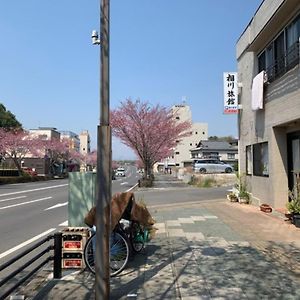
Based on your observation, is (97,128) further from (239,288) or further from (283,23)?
(283,23)

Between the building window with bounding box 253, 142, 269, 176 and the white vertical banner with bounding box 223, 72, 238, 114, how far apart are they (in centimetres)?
304

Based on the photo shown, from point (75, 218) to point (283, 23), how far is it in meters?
9.42

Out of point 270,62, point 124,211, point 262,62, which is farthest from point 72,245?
point 262,62

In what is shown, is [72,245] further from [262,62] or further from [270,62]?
[262,62]

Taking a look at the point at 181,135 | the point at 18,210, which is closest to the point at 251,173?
the point at 18,210

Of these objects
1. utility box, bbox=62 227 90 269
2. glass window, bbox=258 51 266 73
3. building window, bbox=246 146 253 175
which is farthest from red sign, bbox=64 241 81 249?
building window, bbox=246 146 253 175

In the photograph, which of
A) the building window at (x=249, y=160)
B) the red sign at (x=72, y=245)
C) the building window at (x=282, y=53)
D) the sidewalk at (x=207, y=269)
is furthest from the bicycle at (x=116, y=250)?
the building window at (x=249, y=160)

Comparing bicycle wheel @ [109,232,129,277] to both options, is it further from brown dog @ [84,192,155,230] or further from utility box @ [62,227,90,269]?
utility box @ [62,227,90,269]

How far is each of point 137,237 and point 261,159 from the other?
31.9 feet

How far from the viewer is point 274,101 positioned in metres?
14.4

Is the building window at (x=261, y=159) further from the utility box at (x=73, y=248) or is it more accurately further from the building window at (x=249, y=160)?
the utility box at (x=73, y=248)

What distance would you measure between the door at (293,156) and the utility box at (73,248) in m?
8.36

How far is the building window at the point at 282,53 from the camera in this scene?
12.6 metres

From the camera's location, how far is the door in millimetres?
13766
